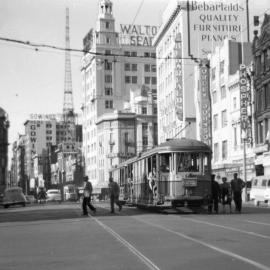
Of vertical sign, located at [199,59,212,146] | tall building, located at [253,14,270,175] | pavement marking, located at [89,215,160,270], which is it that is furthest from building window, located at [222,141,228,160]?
pavement marking, located at [89,215,160,270]

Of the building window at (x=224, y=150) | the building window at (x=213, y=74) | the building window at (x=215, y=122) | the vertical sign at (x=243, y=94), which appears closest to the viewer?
the vertical sign at (x=243, y=94)

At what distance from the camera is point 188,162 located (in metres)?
26.0

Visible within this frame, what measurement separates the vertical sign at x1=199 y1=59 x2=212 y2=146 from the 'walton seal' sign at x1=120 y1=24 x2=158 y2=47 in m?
66.7

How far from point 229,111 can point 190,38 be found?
21882mm

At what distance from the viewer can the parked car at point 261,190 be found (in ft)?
122

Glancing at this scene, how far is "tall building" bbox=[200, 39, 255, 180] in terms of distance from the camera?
55469mm

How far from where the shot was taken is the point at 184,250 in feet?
37.2

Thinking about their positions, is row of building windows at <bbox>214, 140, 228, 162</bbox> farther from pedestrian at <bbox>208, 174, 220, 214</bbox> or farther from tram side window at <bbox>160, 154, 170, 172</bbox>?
tram side window at <bbox>160, 154, 170, 172</bbox>

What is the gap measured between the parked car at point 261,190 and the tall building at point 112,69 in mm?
88281

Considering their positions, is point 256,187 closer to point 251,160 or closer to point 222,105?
point 251,160

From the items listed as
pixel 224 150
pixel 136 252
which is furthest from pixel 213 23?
pixel 136 252

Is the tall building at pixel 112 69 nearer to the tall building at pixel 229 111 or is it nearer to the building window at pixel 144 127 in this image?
the building window at pixel 144 127

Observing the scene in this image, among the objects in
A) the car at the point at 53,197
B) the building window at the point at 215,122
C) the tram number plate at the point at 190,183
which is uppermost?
the building window at the point at 215,122

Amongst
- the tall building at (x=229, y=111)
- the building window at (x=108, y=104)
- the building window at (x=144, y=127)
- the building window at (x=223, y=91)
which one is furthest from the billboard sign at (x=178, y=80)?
the building window at (x=108, y=104)
